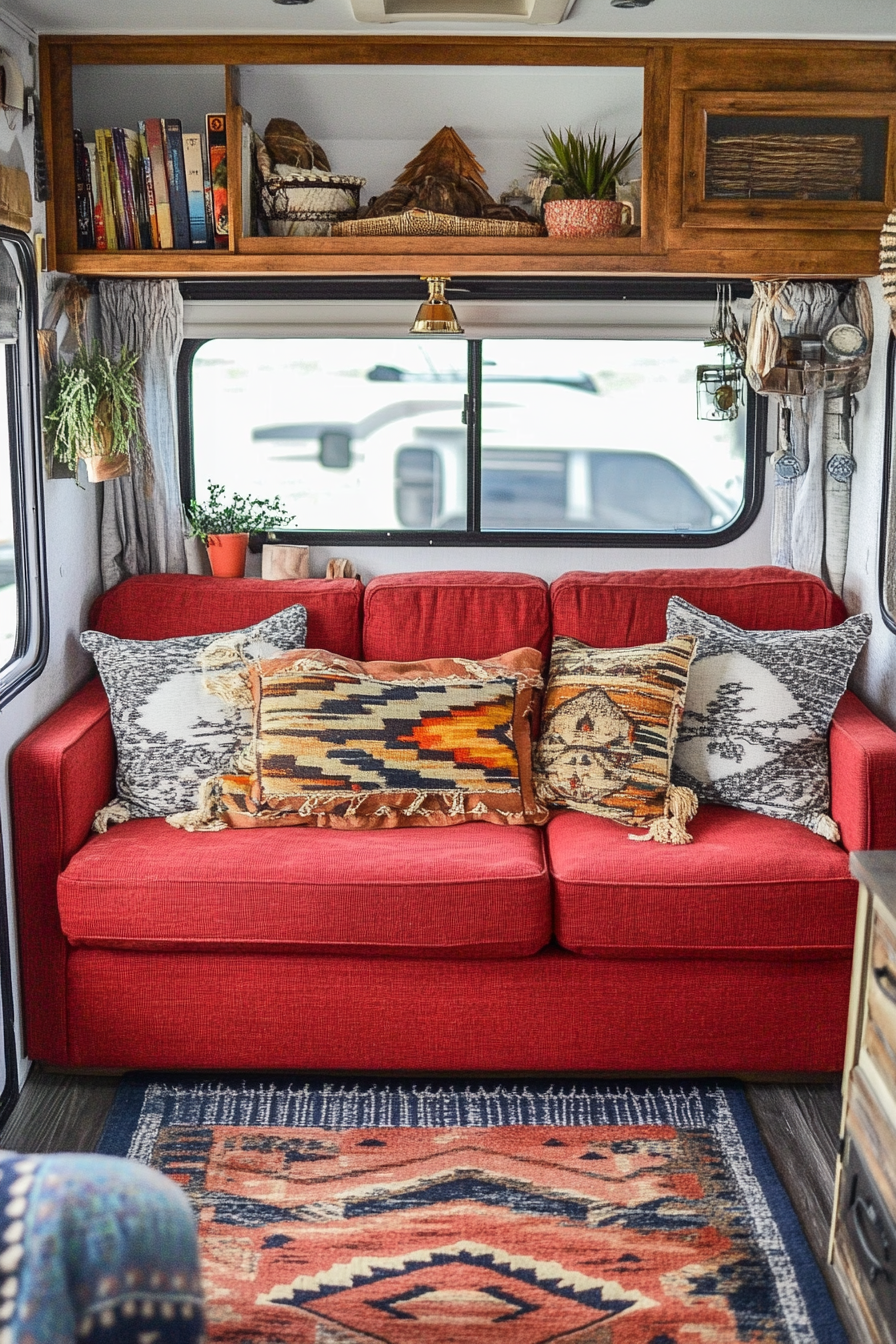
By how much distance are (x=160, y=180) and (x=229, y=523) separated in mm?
932

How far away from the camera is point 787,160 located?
3127 millimetres

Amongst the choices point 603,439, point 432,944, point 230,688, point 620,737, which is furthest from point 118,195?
point 432,944

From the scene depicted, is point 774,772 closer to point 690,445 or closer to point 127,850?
point 690,445

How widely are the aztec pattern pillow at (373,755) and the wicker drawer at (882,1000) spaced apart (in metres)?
1.09

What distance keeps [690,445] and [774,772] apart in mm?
1200

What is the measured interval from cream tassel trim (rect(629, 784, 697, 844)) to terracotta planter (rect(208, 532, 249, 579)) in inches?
55.1

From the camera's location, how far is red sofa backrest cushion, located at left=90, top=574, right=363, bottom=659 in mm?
3357

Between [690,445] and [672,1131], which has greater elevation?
[690,445]

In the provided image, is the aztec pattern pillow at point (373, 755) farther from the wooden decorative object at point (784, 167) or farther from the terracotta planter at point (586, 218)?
the wooden decorative object at point (784, 167)

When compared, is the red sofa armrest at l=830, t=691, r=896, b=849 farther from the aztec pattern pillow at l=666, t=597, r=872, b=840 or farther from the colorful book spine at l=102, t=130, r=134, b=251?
the colorful book spine at l=102, t=130, r=134, b=251

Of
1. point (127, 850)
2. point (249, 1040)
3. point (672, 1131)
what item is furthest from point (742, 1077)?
point (127, 850)

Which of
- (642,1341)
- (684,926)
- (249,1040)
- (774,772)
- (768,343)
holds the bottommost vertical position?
(642,1341)

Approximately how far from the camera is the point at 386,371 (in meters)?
3.74

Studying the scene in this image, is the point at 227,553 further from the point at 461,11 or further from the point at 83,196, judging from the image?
the point at 461,11
